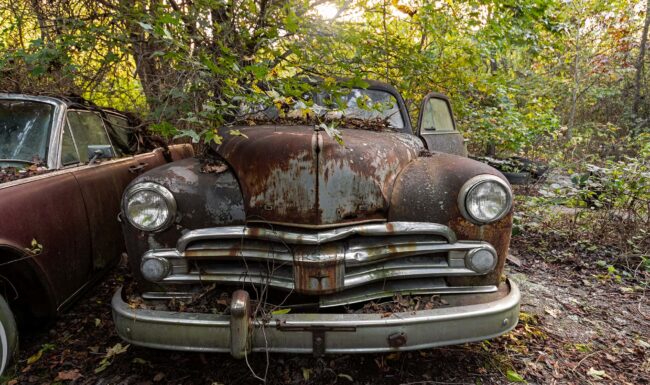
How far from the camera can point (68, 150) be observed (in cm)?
299

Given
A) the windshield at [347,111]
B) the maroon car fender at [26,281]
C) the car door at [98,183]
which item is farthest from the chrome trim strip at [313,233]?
the car door at [98,183]

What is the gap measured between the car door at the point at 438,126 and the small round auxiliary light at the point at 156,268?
2218 mm

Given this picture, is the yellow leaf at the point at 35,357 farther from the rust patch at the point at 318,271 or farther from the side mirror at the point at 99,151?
the rust patch at the point at 318,271

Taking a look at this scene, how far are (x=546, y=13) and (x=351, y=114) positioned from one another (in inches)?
132

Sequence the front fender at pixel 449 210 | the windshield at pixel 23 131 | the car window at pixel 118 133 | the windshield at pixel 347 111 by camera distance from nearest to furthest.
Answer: the front fender at pixel 449 210 → the windshield at pixel 23 131 → the windshield at pixel 347 111 → the car window at pixel 118 133

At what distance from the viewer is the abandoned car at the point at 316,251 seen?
6.20ft

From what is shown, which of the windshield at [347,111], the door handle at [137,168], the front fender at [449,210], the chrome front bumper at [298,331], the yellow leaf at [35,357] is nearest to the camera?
the chrome front bumper at [298,331]

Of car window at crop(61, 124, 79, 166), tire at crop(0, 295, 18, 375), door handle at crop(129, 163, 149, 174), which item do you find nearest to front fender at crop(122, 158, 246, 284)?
tire at crop(0, 295, 18, 375)

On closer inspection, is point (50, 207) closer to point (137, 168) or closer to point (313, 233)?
point (137, 168)

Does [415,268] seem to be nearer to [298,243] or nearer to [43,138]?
[298,243]

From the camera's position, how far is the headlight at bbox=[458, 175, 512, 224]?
214 cm

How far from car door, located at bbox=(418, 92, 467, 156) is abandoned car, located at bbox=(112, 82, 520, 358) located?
1.11 metres

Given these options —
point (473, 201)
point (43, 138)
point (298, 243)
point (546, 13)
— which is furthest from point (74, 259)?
point (546, 13)

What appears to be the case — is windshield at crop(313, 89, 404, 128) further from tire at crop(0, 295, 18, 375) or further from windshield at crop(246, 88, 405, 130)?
tire at crop(0, 295, 18, 375)
